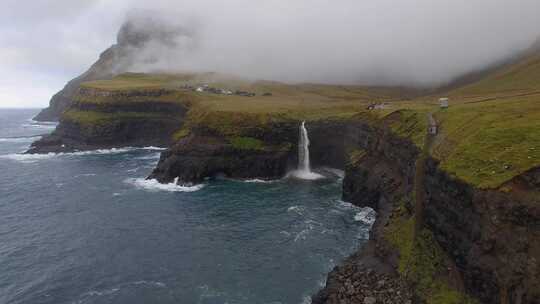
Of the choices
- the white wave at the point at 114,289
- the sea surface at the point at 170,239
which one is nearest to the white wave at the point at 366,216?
the sea surface at the point at 170,239

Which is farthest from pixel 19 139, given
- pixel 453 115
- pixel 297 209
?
pixel 453 115

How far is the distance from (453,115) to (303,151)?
49.5m

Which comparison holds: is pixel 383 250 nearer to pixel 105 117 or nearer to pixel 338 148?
pixel 338 148

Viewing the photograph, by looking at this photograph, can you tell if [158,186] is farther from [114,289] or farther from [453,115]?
[453,115]

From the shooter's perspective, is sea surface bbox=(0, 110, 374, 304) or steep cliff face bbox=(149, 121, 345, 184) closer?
sea surface bbox=(0, 110, 374, 304)

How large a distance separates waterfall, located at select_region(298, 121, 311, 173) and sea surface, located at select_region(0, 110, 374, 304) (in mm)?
6130

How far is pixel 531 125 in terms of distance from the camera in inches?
1662

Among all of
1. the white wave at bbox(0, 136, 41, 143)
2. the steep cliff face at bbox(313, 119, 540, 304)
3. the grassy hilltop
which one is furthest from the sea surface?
the white wave at bbox(0, 136, 41, 143)

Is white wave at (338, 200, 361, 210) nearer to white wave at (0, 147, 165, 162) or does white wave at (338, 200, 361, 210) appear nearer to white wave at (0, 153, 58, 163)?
white wave at (0, 147, 165, 162)

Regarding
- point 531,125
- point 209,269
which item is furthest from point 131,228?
point 531,125

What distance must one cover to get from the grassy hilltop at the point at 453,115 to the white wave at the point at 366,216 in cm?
1545

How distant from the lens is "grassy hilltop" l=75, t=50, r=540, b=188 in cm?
3984

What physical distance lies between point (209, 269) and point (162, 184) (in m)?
46.4

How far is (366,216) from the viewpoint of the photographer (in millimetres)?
70438
